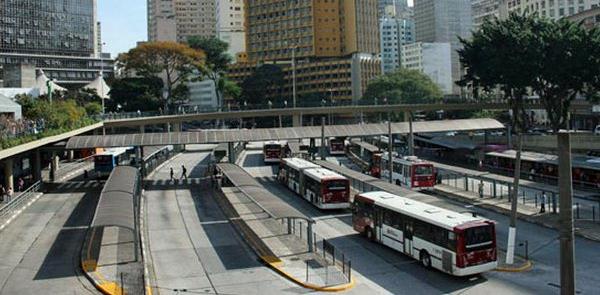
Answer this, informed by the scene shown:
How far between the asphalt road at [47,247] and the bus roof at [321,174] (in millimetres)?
16171

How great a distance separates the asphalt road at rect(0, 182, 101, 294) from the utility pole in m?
19.1

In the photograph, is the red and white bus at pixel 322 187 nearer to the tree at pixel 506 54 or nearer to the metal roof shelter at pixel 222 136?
the metal roof shelter at pixel 222 136

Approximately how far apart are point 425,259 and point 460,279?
206 cm

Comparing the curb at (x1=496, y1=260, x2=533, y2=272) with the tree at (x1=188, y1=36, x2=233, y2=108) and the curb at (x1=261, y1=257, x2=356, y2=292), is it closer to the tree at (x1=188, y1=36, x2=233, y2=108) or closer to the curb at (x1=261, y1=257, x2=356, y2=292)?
the curb at (x1=261, y1=257, x2=356, y2=292)

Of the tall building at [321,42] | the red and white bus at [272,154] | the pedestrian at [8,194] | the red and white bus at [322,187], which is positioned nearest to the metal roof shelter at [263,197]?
the red and white bus at [322,187]

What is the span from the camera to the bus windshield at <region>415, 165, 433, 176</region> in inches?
1913

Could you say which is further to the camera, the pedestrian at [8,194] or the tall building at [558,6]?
the tall building at [558,6]

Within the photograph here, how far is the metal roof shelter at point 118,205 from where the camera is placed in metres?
26.2

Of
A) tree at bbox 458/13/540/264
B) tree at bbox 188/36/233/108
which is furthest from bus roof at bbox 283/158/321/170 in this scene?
tree at bbox 188/36/233/108

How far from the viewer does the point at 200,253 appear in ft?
97.7

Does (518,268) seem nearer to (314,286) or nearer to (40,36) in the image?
(314,286)

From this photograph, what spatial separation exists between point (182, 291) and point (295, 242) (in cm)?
914

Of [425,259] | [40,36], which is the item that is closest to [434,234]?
[425,259]

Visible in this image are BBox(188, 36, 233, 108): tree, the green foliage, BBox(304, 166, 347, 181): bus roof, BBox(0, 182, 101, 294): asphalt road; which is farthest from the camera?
BBox(188, 36, 233, 108): tree
